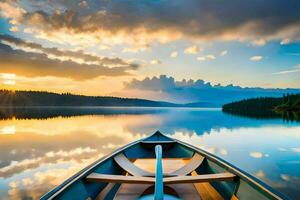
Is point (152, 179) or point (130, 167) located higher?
point (152, 179)

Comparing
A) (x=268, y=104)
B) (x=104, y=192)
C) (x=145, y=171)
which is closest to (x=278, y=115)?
(x=268, y=104)

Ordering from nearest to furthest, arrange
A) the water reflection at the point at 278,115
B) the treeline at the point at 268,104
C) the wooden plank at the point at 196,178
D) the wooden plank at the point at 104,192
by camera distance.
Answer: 1. the wooden plank at the point at 196,178
2. the wooden plank at the point at 104,192
3. the water reflection at the point at 278,115
4. the treeline at the point at 268,104

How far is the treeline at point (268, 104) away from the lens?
88256 mm

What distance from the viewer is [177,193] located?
13.6ft

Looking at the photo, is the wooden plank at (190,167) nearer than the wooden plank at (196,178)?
No

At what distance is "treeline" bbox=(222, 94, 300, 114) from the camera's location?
88.3 meters

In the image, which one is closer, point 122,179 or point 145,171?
point 122,179

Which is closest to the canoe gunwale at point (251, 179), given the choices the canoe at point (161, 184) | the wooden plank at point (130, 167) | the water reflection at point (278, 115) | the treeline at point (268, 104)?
the canoe at point (161, 184)

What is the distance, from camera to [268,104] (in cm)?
10494

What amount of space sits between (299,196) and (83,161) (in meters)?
8.43

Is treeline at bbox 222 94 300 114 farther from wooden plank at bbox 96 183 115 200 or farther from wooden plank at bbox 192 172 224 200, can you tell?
wooden plank at bbox 96 183 115 200

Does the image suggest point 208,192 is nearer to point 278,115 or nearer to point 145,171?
point 145,171

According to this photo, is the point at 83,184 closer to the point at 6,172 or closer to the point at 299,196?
the point at 299,196

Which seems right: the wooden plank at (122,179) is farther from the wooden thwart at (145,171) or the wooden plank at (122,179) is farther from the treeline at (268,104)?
the treeline at (268,104)
